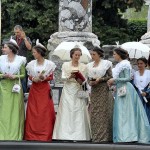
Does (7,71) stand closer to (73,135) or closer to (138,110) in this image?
(73,135)

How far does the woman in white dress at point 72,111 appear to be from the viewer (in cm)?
779

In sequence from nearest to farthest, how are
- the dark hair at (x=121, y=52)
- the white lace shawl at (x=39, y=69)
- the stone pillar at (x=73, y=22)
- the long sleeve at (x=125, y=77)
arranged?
the long sleeve at (x=125, y=77)
the dark hair at (x=121, y=52)
the white lace shawl at (x=39, y=69)
the stone pillar at (x=73, y=22)

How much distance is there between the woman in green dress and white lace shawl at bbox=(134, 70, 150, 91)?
153cm

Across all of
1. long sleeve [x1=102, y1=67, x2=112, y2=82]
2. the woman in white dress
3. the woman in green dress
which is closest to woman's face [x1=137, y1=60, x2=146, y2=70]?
long sleeve [x1=102, y1=67, x2=112, y2=82]

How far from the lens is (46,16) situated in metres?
17.3

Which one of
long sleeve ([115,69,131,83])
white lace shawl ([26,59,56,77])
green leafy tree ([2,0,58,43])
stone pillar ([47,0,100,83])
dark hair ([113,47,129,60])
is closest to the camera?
long sleeve ([115,69,131,83])

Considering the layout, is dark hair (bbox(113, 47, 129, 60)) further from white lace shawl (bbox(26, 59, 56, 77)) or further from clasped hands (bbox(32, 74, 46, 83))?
clasped hands (bbox(32, 74, 46, 83))

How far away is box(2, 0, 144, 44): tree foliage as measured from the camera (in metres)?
17.4

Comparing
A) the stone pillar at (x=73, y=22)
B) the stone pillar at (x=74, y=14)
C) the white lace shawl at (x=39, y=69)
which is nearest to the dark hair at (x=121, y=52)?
the white lace shawl at (x=39, y=69)

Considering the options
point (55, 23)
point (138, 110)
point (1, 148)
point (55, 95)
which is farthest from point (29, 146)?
point (55, 23)

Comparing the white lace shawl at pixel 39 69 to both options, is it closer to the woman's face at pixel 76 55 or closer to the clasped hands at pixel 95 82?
the woman's face at pixel 76 55

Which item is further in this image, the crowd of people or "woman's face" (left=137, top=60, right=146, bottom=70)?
"woman's face" (left=137, top=60, right=146, bottom=70)

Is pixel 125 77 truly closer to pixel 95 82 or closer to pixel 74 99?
pixel 95 82

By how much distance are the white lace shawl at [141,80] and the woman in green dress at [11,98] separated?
60.2 inches
